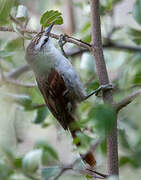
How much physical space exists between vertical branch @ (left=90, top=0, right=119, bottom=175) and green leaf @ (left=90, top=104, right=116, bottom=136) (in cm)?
37

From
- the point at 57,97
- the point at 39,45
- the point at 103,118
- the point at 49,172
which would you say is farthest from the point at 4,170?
the point at 103,118

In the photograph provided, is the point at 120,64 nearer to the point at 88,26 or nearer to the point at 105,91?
the point at 88,26

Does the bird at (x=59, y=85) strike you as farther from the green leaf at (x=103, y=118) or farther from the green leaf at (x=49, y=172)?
the green leaf at (x=103, y=118)

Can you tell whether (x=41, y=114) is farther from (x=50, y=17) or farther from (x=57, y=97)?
(x=50, y=17)

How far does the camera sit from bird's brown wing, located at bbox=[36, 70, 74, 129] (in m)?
2.38

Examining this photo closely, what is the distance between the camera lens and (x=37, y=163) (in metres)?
2.22

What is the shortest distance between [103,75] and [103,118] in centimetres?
50

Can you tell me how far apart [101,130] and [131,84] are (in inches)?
54.7

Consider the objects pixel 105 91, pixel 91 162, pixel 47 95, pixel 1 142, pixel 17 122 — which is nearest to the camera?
pixel 105 91

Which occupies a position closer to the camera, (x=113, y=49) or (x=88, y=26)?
(x=88, y=26)

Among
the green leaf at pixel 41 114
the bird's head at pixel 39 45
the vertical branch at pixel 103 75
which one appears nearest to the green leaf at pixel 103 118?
the vertical branch at pixel 103 75

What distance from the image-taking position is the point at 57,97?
241cm

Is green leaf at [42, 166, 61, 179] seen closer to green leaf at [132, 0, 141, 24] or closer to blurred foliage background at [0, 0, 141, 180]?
blurred foliage background at [0, 0, 141, 180]

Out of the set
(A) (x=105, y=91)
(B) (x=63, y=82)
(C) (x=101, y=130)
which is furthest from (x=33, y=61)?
(C) (x=101, y=130)
